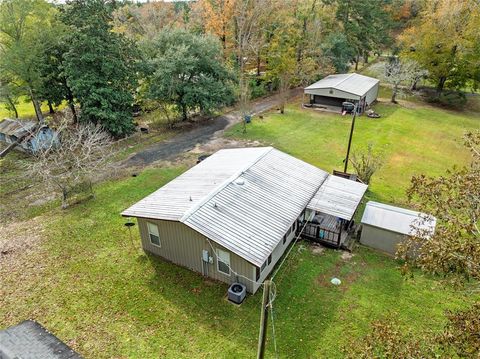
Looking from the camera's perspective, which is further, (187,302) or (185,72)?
(185,72)

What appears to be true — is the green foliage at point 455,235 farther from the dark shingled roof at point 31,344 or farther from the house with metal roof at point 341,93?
the house with metal roof at point 341,93

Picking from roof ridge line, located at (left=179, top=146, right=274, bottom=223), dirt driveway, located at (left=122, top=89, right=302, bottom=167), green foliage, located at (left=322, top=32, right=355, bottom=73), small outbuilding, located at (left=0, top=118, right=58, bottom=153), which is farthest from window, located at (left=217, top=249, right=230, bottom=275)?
green foliage, located at (left=322, top=32, right=355, bottom=73)

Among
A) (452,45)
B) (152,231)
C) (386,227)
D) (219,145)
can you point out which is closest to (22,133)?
(219,145)

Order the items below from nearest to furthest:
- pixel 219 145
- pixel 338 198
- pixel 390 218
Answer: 1. pixel 390 218
2. pixel 338 198
3. pixel 219 145

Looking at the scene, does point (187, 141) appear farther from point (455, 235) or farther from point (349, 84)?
point (455, 235)

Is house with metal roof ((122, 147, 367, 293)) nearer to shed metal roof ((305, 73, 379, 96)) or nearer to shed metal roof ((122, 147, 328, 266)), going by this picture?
shed metal roof ((122, 147, 328, 266))

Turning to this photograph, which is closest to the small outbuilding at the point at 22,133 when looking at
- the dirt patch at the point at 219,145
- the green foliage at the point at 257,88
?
the dirt patch at the point at 219,145
